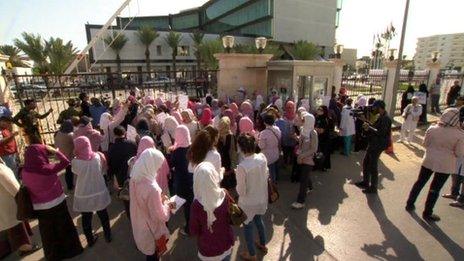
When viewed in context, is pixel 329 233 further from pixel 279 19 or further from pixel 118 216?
pixel 279 19

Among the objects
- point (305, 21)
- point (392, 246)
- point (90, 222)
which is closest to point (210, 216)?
point (90, 222)

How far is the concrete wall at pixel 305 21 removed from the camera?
55.8 meters

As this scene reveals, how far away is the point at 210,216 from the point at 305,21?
210ft

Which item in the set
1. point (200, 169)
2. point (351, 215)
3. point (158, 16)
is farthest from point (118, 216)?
point (158, 16)

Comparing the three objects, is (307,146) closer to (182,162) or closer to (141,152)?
(182,162)

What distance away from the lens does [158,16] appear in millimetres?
68188

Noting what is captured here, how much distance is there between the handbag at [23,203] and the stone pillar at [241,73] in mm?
8514

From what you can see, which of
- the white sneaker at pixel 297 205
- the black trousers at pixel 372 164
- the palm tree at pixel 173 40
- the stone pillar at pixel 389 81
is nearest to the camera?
the white sneaker at pixel 297 205

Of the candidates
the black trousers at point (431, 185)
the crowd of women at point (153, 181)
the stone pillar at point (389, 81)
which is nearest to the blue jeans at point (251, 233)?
the crowd of women at point (153, 181)

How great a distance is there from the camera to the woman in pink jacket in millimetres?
4602

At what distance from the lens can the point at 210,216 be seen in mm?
2793

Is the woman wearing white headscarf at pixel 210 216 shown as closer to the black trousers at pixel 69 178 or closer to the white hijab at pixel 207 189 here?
the white hijab at pixel 207 189

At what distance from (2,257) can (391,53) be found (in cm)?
1562

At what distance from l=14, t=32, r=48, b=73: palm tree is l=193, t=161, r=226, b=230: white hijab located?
37758 mm
